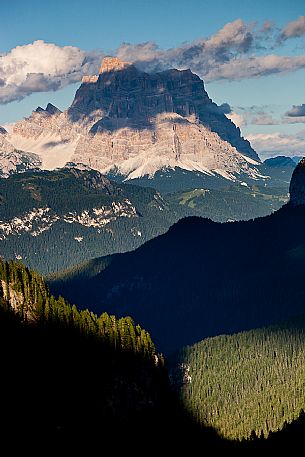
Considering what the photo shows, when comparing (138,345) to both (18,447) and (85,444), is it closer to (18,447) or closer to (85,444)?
(85,444)

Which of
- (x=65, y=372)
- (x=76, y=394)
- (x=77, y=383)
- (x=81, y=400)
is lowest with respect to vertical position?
(x=81, y=400)

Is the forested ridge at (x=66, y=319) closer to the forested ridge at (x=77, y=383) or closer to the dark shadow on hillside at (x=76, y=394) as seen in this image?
the forested ridge at (x=77, y=383)

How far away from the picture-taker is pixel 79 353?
153750 millimetres

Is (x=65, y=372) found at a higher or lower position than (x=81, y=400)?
higher

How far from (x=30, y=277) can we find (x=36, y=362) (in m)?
26.7

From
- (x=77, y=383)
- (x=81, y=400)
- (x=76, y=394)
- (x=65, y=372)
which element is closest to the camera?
(x=81, y=400)

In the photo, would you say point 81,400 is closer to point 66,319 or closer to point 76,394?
point 76,394

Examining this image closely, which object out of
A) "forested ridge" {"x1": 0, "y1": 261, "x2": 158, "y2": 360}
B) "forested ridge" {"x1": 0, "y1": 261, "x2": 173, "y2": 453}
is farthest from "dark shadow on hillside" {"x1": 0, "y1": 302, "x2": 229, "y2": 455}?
"forested ridge" {"x1": 0, "y1": 261, "x2": 158, "y2": 360}

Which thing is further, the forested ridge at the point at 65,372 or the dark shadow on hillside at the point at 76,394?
the forested ridge at the point at 65,372

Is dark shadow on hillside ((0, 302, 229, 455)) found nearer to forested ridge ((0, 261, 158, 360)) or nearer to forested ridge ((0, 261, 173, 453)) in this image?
forested ridge ((0, 261, 173, 453))

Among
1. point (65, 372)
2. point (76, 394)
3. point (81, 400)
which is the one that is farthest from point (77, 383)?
point (81, 400)

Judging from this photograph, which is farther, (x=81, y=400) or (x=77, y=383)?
(x=77, y=383)

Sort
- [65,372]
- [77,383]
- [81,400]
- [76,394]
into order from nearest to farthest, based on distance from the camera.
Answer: [81,400], [76,394], [77,383], [65,372]

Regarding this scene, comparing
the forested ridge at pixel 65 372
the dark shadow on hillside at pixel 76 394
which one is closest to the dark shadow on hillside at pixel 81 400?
the dark shadow on hillside at pixel 76 394
